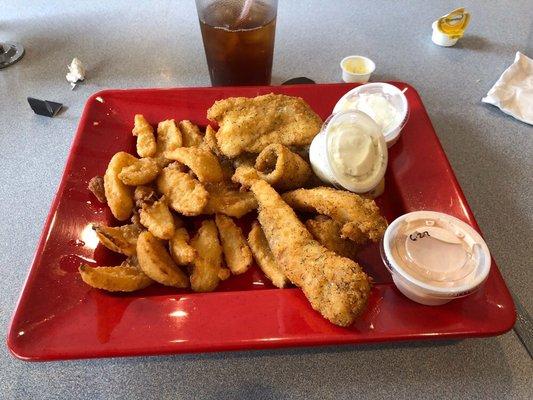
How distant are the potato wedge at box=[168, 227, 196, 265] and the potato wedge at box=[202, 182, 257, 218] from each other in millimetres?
97

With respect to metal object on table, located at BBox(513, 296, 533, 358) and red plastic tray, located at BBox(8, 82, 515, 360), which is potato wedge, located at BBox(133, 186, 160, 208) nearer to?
red plastic tray, located at BBox(8, 82, 515, 360)

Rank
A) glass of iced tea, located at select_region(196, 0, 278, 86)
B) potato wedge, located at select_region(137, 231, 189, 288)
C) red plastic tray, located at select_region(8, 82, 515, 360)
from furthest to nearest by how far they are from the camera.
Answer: glass of iced tea, located at select_region(196, 0, 278, 86), potato wedge, located at select_region(137, 231, 189, 288), red plastic tray, located at select_region(8, 82, 515, 360)

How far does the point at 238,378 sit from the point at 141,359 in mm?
235

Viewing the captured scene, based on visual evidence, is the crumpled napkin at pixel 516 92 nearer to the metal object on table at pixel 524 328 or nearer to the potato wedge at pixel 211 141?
the metal object on table at pixel 524 328

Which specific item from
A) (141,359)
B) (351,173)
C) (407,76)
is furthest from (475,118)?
(141,359)

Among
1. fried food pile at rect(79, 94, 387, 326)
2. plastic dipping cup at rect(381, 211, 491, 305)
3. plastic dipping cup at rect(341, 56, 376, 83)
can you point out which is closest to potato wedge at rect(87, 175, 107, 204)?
fried food pile at rect(79, 94, 387, 326)

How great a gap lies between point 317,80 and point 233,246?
1.00 m

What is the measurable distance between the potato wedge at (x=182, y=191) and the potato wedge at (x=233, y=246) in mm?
78

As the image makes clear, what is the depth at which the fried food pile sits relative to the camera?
1.02 m

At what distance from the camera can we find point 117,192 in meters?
1.19

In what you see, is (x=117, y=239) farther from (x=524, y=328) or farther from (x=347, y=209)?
(x=524, y=328)

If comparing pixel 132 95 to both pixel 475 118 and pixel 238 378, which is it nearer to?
pixel 238 378

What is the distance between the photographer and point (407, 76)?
1899mm

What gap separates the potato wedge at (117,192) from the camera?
119cm
